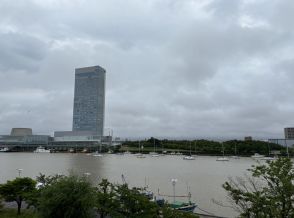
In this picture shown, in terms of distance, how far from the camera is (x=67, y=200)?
1495cm

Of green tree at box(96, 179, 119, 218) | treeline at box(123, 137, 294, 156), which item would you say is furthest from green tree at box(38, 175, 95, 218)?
treeline at box(123, 137, 294, 156)

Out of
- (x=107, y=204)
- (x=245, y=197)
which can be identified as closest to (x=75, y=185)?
(x=107, y=204)

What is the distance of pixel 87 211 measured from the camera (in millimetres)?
15438

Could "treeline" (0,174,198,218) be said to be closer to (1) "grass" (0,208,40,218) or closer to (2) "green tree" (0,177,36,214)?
(1) "grass" (0,208,40,218)

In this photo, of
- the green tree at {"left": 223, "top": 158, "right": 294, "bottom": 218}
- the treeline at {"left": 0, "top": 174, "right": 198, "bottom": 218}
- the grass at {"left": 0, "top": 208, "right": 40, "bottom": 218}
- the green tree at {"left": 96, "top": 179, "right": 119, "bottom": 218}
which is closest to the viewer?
the green tree at {"left": 223, "top": 158, "right": 294, "bottom": 218}

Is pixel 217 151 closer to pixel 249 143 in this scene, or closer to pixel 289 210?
pixel 249 143

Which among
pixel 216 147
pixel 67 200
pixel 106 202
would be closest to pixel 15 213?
pixel 106 202

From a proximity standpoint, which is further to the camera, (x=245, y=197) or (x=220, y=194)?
(x=220, y=194)

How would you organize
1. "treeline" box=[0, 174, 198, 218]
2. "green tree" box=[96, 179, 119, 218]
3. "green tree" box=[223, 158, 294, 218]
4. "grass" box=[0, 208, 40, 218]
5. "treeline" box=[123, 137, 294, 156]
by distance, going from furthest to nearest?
"treeline" box=[123, 137, 294, 156] → "grass" box=[0, 208, 40, 218] → "green tree" box=[96, 179, 119, 218] → "treeline" box=[0, 174, 198, 218] → "green tree" box=[223, 158, 294, 218]

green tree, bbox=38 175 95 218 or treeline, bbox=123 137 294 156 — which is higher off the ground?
treeline, bbox=123 137 294 156

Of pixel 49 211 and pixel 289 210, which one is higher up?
pixel 289 210

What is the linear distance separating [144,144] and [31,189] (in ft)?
561

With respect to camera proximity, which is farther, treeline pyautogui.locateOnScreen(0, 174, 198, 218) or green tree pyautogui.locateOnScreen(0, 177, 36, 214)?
green tree pyautogui.locateOnScreen(0, 177, 36, 214)

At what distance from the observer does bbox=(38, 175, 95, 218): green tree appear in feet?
48.9
